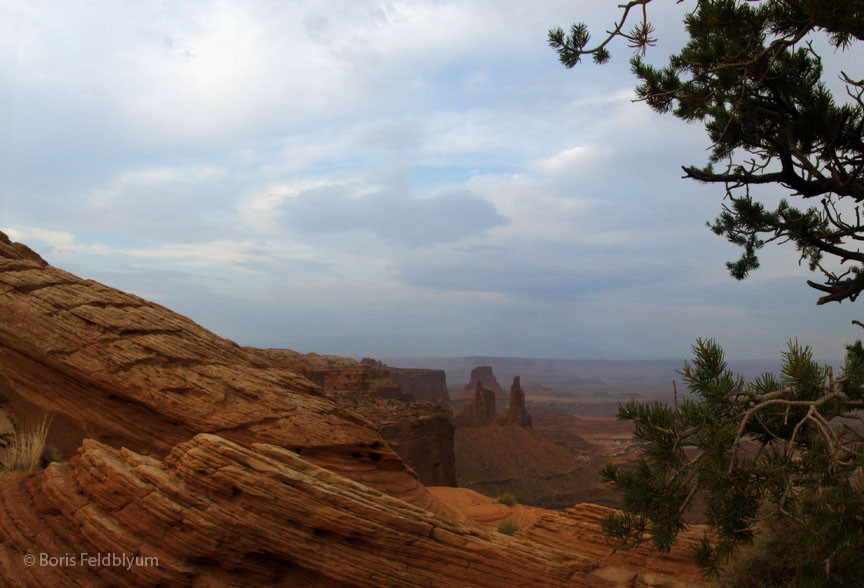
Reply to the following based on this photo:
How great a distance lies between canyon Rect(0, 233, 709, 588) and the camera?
760 centimetres

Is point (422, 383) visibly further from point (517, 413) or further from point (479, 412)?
point (517, 413)

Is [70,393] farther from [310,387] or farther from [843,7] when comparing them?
[843,7]

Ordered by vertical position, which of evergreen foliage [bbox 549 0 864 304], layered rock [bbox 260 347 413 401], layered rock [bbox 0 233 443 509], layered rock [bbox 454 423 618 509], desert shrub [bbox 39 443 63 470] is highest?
evergreen foliage [bbox 549 0 864 304]

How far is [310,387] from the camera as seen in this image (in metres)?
14.5

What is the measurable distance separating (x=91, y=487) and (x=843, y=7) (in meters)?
10.9

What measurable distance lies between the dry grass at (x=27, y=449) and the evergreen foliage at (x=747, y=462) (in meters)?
10.6

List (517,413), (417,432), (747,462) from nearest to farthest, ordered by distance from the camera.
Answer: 1. (747,462)
2. (417,432)
3. (517,413)

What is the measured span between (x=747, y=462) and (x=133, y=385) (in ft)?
40.1

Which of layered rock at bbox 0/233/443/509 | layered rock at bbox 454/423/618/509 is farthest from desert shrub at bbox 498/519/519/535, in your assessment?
layered rock at bbox 454/423/618/509

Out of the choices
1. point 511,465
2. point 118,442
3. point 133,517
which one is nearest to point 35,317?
point 118,442

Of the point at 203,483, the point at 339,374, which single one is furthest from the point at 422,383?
the point at 203,483
